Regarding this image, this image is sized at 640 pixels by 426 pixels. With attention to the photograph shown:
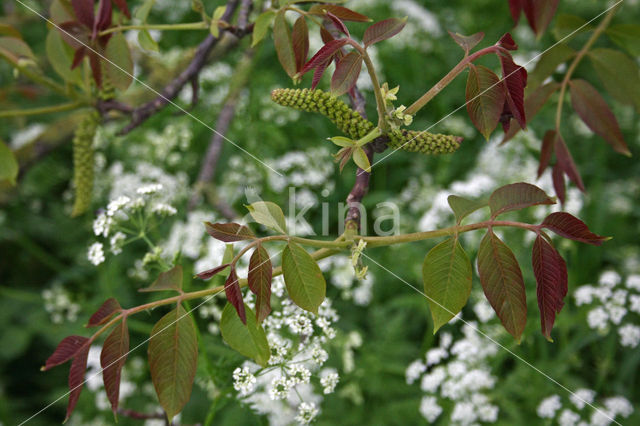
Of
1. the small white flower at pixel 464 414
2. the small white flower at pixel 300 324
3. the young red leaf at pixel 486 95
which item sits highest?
the young red leaf at pixel 486 95

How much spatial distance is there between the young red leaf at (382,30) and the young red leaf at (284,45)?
0.72 feet

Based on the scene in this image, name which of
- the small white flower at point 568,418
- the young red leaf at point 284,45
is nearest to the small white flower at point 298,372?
the young red leaf at point 284,45

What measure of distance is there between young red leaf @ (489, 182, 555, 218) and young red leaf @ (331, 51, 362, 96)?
0.98ft

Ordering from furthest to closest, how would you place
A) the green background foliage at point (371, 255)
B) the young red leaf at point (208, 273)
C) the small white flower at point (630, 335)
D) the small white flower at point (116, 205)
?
the green background foliage at point (371, 255) < the small white flower at point (630, 335) < the small white flower at point (116, 205) < the young red leaf at point (208, 273)

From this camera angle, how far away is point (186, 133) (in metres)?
2.08

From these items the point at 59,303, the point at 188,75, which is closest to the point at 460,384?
the point at 188,75

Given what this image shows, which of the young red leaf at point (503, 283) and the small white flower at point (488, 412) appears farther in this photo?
the small white flower at point (488, 412)

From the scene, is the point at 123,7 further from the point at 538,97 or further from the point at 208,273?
the point at 538,97

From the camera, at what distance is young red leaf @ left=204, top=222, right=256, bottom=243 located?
810 mm

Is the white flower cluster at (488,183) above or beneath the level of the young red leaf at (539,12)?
beneath

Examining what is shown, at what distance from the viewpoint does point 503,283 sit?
81 centimetres

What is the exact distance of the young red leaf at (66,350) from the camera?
85 cm

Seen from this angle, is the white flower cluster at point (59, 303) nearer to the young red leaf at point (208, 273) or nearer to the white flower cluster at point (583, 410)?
the young red leaf at point (208, 273)

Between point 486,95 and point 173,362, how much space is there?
0.67 meters
